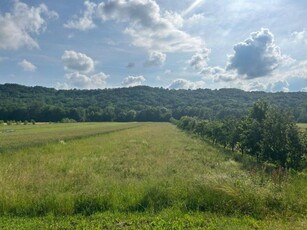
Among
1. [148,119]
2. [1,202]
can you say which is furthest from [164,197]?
[148,119]

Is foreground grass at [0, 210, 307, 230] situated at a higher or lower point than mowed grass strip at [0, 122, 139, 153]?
higher

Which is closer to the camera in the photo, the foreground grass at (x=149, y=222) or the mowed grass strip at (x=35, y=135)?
the foreground grass at (x=149, y=222)

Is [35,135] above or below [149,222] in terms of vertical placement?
→ below

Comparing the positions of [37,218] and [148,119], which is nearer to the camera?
[37,218]

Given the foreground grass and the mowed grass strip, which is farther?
the mowed grass strip

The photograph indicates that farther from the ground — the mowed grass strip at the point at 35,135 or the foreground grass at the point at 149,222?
the foreground grass at the point at 149,222

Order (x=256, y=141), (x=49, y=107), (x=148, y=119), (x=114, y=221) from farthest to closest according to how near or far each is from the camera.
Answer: (x=148, y=119), (x=49, y=107), (x=256, y=141), (x=114, y=221)

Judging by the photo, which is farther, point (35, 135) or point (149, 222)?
point (35, 135)

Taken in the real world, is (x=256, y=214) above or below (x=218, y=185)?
below

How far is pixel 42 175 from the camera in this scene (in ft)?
57.7

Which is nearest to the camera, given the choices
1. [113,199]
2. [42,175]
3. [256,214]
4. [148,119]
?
[256,214]

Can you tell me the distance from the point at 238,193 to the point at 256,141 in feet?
53.6

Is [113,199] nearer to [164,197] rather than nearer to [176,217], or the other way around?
[164,197]

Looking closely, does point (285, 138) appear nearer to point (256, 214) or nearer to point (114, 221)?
point (256, 214)
